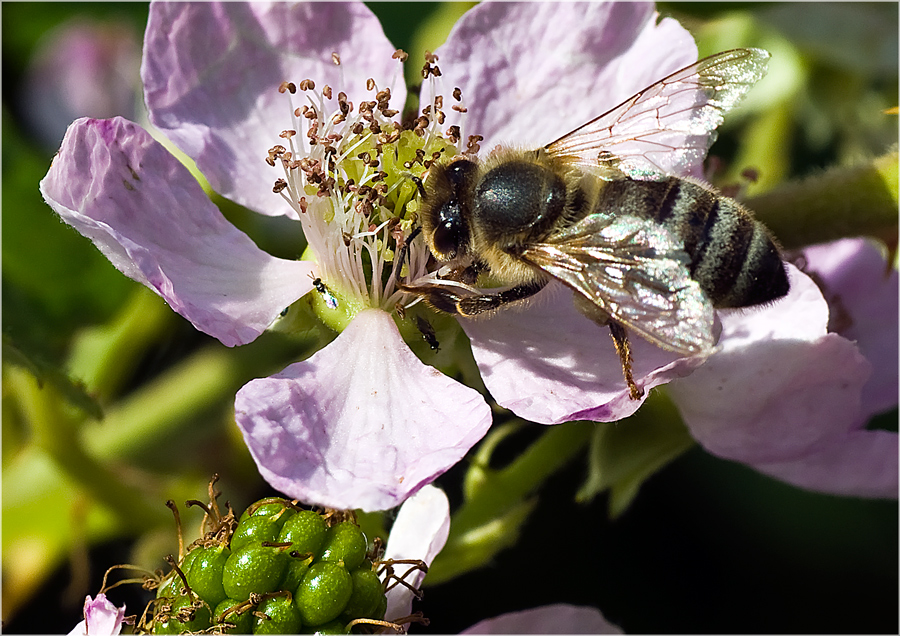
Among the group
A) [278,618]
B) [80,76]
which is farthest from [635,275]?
[80,76]

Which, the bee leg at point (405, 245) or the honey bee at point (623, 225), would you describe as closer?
the honey bee at point (623, 225)

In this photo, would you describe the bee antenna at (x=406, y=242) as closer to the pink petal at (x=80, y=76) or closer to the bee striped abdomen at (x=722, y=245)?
the bee striped abdomen at (x=722, y=245)

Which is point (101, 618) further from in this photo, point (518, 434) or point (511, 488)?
point (518, 434)

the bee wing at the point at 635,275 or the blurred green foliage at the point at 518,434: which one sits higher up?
the bee wing at the point at 635,275

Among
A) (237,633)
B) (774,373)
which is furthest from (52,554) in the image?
(774,373)

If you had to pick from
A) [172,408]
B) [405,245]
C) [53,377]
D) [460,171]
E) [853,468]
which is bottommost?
[172,408]

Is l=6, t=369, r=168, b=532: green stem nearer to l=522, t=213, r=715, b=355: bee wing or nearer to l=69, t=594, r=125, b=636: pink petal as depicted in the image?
l=69, t=594, r=125, b=636: pink petal

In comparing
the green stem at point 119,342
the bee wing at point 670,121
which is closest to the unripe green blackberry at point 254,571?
the bee wing at point 670,121
